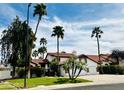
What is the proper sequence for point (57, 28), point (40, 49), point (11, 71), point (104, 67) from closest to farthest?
point (11, 71)
point (104, 67)
point (57, 28)
point (40, 49)

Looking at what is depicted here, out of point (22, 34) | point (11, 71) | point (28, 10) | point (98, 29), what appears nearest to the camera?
point (28, 10)

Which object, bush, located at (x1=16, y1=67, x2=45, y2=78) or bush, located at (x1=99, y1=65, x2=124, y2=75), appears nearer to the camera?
bush, located at (x1=16, y1=67, x2=45, y2=78)

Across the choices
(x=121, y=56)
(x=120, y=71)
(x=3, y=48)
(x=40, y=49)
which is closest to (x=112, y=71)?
(x=120, y=71)

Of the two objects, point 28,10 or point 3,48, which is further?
point 3,48

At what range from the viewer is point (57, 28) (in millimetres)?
72562

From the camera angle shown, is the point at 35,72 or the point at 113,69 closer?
the point at 35,72

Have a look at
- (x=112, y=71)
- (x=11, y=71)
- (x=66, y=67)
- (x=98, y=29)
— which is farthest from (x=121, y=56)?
(x=66, y=67)

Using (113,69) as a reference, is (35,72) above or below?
below

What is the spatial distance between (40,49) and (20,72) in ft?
197

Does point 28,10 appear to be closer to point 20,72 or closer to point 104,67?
point 20,72

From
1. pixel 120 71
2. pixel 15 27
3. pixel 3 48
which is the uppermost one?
pixel 15 27

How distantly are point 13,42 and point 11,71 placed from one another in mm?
7123

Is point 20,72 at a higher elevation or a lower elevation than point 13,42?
lower

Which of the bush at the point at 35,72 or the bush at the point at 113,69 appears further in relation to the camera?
the bush at the point at 113,69
